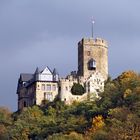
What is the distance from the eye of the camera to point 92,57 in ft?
462

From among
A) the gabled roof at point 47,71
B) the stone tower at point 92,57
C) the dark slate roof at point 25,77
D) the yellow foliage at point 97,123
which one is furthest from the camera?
the dark slate roof at point 25,77

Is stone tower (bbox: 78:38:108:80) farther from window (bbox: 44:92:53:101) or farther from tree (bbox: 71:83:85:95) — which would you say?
window (bbox: 44:92:53:101)

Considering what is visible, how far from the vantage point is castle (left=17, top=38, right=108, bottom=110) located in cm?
13550

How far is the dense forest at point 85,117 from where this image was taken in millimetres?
116000

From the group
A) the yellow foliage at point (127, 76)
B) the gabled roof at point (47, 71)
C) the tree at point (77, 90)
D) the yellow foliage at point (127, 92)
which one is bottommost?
the yellow foliage at point (127, 92)

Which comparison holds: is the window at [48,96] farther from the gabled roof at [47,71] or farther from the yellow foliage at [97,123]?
the yellow foliage at [97,123]

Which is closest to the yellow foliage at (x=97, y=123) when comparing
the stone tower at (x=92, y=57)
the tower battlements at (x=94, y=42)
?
→ the stone tower at (x=92, y=57)

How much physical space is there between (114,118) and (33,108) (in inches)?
780

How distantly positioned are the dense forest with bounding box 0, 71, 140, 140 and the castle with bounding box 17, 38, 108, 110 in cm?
156

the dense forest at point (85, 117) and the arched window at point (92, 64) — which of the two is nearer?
the dense forest at point (85, 117)

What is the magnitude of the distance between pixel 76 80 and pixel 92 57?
5.21 m

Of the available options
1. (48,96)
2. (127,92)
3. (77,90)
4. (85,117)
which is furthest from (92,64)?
(127,92)

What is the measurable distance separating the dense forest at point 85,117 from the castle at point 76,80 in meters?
1.56

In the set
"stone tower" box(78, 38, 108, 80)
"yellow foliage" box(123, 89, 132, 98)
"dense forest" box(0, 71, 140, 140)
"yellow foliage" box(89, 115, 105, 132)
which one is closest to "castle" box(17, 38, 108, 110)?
"stone tower" box(78, 38, 108, 80)
